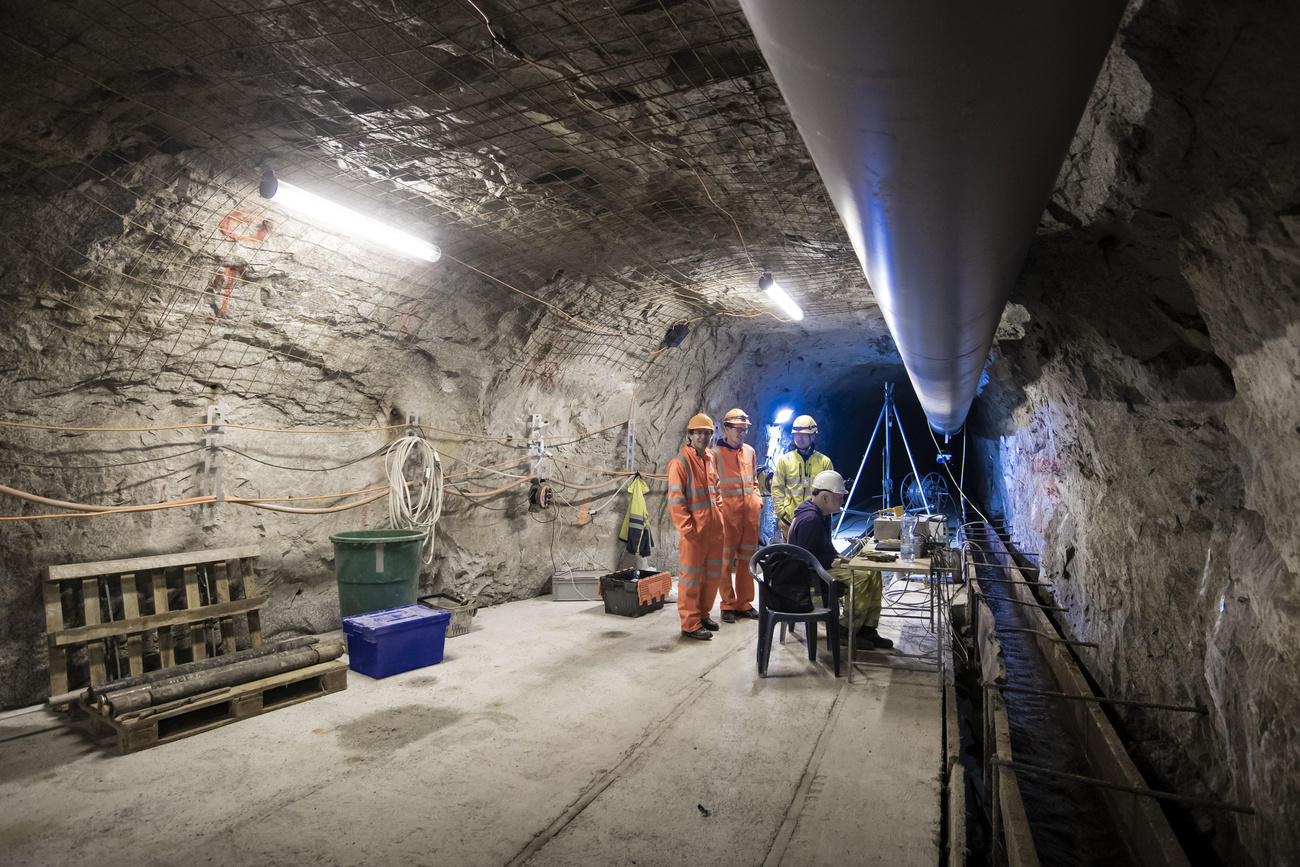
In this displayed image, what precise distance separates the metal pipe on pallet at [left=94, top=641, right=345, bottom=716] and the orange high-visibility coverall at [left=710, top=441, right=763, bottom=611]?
3.33 meters

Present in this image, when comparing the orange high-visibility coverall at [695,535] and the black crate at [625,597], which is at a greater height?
the orange high-visibility coverall at [695,535]

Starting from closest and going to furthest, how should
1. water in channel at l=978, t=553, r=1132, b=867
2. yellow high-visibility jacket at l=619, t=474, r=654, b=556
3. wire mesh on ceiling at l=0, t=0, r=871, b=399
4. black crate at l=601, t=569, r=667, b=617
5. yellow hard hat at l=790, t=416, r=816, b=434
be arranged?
1. wire mesh on ceiling at l=0, t=0, r=871, b=399
2. water in channel at l=978, t=553, r=1132, b=867
3. black crate at l=601, t=569, r=667, b=617
4. yellow hard hat at l=790, t=416, r=816, b=434
5. yellow high-visibility jacket at l=619, t=474, r=654, b=556

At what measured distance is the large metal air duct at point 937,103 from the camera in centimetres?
99

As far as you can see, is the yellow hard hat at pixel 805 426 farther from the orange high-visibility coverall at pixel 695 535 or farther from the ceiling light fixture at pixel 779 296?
the orange high-visibility coverall at pixel 695 535

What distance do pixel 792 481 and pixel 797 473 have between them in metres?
0.11

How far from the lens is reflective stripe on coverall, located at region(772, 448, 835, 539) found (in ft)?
25.8

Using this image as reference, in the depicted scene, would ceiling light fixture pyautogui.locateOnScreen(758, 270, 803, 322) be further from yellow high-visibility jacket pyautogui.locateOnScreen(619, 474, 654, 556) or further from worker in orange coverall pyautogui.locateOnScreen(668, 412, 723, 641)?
yellow high-visibility jacket pyautogui.locateOnScreen(619, 474, 654, 556)

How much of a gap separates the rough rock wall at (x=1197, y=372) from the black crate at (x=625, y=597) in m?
3.75

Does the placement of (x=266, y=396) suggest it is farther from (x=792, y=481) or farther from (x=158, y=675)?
(x=792, y=481)

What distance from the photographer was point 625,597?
6637 millimetres

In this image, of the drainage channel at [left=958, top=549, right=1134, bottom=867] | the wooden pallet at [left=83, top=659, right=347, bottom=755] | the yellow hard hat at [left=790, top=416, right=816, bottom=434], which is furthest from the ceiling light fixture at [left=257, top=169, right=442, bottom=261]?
the drainage channel at [left=958, top=549, right=1134, bottom=867]

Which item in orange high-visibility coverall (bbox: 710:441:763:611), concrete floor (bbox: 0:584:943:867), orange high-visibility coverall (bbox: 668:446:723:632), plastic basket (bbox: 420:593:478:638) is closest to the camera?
concrete floor (bbox: 0:584:943:867)

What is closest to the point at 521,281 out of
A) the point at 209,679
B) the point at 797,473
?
the point at 797,473

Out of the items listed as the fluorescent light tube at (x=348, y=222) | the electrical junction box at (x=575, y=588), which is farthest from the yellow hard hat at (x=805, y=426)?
the fluorescent light tube at (x=348, y=222)
